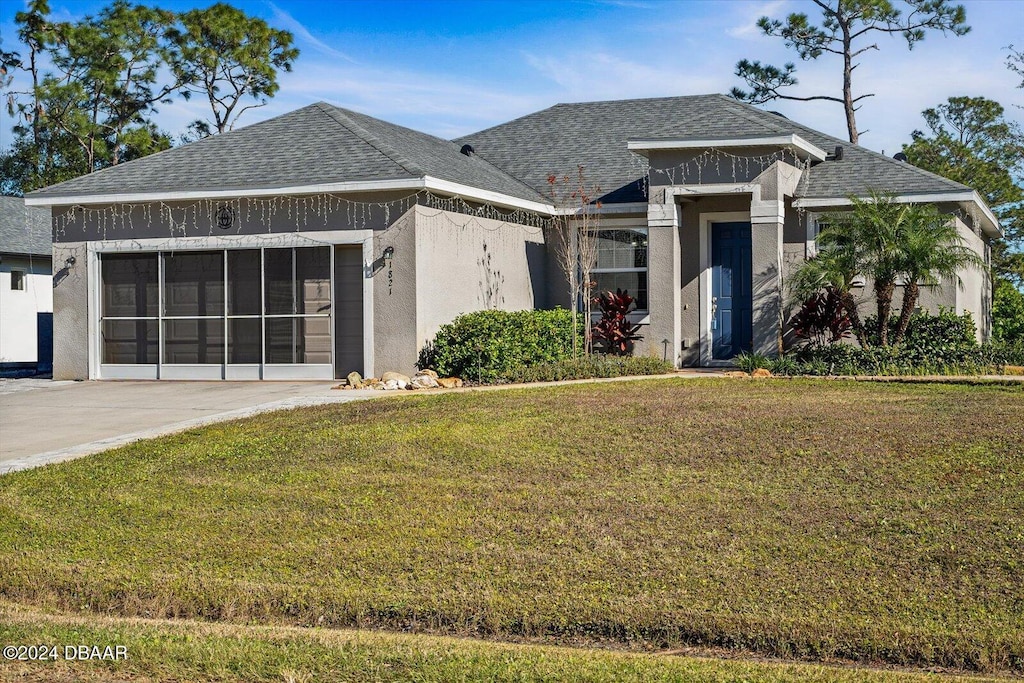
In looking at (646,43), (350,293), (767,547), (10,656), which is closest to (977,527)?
(767,547)

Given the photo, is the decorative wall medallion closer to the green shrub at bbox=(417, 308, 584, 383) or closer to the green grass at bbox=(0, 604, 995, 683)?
the green shrub at bbox=(417, 308, 584, 383)

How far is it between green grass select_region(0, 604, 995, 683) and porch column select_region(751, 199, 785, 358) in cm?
1210

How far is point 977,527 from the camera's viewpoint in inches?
306

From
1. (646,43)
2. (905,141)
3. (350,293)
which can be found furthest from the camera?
(905,141)

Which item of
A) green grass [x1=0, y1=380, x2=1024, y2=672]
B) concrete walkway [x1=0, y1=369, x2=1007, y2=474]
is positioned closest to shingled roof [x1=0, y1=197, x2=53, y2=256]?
concrete walkway [x1=0, y1=369, x2=1007, y2=474]

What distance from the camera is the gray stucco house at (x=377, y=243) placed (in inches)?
667

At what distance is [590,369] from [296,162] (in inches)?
232

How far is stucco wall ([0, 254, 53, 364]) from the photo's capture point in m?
27.7

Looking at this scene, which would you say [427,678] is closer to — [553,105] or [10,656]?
[10,656]

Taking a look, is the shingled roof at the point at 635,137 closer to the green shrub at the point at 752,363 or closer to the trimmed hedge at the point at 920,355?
the trimmed hedge at the point at 920,355

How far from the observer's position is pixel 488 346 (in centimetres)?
1591

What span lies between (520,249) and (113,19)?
960 inches

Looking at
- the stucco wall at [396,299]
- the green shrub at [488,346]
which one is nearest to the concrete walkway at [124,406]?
the green shrub at [488,346]

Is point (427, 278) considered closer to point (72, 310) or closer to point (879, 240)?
point (72, 310)
